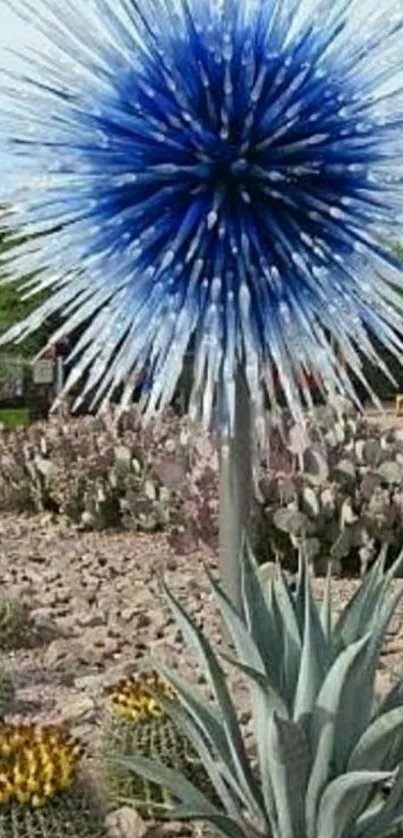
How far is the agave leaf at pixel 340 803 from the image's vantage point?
3.97 m

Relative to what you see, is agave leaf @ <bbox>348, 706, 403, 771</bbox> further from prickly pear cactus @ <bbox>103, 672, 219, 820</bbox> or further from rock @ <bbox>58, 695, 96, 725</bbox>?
rock @ <bbox>58, 695, 96, 725</bbox>

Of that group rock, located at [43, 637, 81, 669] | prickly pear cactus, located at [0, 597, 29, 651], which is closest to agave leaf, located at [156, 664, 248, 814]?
rock, located at [43, 637, 81, 669]

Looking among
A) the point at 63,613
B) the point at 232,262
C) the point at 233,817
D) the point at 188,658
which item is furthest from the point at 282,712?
the point at 63,613

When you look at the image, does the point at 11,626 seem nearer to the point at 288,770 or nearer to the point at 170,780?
the point at 170,780

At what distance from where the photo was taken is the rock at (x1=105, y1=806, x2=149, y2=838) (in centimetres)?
490

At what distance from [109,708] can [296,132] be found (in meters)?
2.46

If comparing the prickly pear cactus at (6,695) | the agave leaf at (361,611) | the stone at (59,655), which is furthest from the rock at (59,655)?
the agave leaf at (361,611)

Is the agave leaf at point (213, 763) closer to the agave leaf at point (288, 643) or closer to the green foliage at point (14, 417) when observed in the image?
the agave leaf at point (288, 643)

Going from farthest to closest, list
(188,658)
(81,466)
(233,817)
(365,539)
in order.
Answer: (81,466)
(365,539)
(188,658)
(233,817)

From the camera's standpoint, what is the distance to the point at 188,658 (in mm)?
7273

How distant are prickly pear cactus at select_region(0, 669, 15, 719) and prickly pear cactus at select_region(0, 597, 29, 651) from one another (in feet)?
3.92

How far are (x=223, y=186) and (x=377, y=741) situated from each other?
4.39 ft

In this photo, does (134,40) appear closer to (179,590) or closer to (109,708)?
(109,708)

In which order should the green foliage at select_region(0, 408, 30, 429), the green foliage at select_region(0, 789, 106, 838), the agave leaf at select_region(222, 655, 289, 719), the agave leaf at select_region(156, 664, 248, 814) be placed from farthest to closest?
the green foliage at select_region(0, 408, 30, 429) → the green foliage at select_region(0, 789, 106, 838) → the agave leaf at select_region(156, 664, 248, 814) → the agave leaf at select_region(222, 655, 289, 719)
